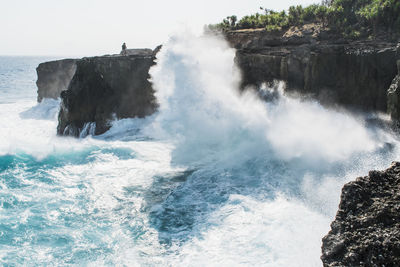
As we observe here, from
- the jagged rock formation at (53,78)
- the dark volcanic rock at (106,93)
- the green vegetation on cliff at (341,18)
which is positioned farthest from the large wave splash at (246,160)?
the jagged rock formation at (53,78)

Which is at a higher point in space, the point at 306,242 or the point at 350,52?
the point at 350,52

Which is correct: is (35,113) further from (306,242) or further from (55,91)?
(306,242)

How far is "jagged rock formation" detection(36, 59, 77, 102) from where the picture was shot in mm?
34031

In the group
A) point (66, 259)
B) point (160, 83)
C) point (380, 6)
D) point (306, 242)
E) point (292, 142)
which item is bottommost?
point (66, 259)

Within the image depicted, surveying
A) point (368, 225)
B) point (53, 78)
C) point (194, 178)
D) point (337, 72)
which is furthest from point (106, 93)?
point (368, 225)

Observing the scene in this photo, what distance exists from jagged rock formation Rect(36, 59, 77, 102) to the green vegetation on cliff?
49.5ft

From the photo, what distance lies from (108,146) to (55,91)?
20.0 m

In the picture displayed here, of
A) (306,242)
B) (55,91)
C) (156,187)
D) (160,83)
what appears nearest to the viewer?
(306,242)

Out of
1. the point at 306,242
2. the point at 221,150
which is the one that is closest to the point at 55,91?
the point at 221,150

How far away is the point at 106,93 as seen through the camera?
871 inches

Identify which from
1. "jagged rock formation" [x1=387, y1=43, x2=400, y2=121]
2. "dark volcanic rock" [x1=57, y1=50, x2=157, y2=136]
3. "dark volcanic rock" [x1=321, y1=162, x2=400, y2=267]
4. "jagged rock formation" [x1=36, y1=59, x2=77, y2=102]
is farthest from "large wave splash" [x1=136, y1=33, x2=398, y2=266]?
"jagged rock formation" [x1=36, y1=59, x2=77, y2=102]

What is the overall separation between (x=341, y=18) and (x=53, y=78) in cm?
2645

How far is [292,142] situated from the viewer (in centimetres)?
1276

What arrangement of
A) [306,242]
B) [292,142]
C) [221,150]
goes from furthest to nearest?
[221,150] → [292,142] → [306,242]
